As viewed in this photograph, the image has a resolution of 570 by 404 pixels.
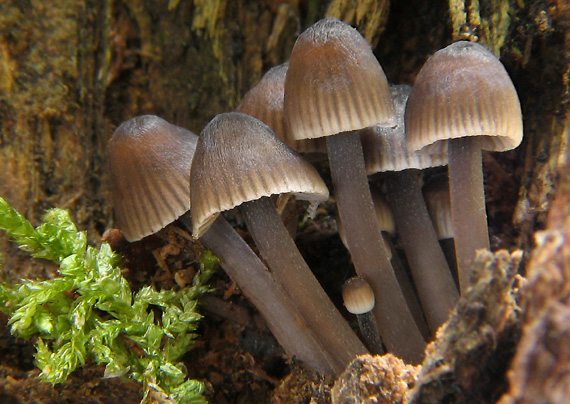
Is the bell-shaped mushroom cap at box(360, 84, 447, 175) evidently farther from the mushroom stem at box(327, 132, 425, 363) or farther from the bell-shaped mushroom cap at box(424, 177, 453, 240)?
the bell-shaped mushroom cap at box(424, 177, 453, 240)

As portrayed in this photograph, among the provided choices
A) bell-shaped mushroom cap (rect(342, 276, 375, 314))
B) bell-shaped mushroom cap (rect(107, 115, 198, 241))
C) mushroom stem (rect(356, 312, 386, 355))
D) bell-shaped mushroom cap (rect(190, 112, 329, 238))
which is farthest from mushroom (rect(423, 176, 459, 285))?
bell-shaped mushroom cap (rect(107, 115, 198, 241))

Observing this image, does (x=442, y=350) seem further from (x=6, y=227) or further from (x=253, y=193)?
(x=6, y=227)

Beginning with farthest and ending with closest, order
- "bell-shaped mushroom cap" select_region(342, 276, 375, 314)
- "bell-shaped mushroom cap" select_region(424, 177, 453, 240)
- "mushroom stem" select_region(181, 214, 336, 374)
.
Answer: "bell-shaped mushroom cap" select_region(424, 177, 453, 240) < "mushroom stem" select_region(181, 214, 336, 374) < "bell-shaped mushroom cap" select_region(342, 276, 375, 314)

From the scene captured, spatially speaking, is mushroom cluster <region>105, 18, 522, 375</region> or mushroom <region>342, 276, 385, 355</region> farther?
mushroom <region>342, 276, 385, 355</region>

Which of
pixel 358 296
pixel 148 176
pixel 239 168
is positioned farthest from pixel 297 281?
pixel 148 176

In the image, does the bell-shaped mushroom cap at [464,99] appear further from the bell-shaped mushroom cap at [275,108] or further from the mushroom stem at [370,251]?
the bell-shaped mushroom cap at [275,108]

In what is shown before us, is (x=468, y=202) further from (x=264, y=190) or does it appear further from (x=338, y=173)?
(x=264, y=190)

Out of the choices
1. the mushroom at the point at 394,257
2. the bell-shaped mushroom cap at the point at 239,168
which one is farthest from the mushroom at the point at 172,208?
the mushroom at the point at 394,257
